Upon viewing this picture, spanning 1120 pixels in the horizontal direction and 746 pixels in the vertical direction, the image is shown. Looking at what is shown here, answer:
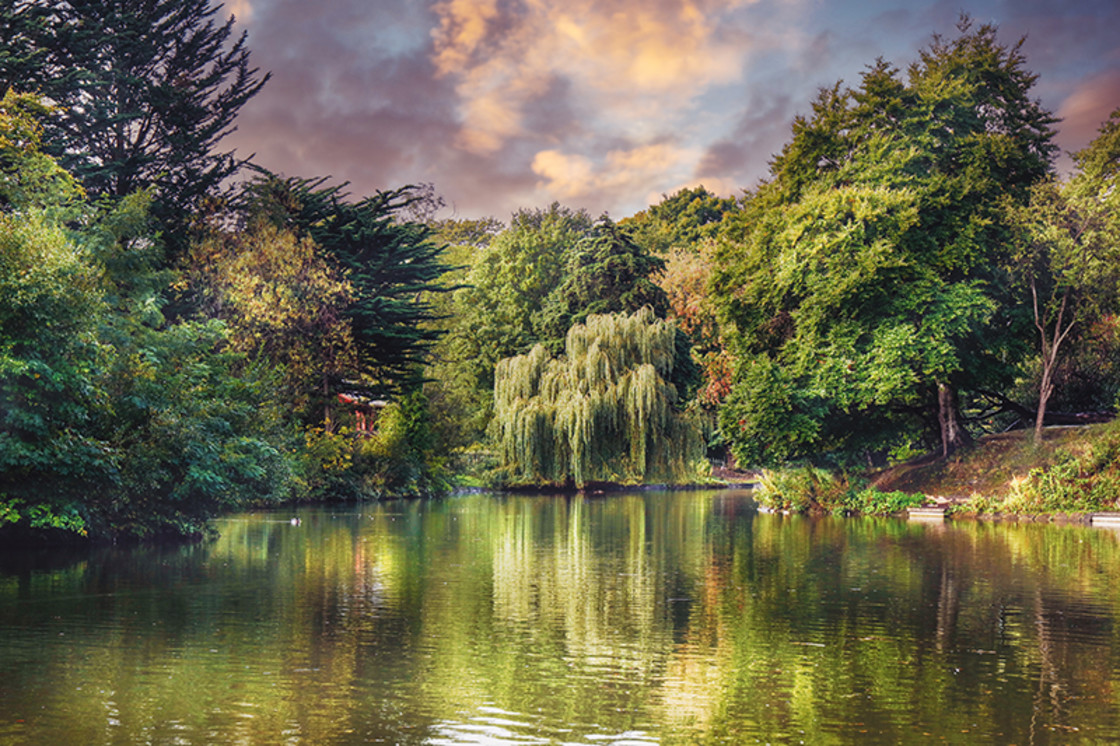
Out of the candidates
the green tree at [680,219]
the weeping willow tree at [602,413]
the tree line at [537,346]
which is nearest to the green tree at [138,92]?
the tree line at [537,346]

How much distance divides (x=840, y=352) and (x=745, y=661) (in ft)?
84.1

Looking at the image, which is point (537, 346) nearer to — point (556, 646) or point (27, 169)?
point (27, 169)

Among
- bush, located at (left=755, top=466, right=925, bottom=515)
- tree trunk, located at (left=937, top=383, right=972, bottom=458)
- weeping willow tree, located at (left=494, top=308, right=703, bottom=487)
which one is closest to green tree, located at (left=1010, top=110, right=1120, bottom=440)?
tree trunk, located at (left=937, top=383, right=972, bottom=458)

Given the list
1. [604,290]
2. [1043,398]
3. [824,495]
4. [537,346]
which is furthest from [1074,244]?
[604,290]

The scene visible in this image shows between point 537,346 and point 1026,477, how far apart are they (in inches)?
835

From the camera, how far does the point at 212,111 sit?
37.3 metres

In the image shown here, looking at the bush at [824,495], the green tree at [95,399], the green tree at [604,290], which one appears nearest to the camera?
the green tree at [95,399]

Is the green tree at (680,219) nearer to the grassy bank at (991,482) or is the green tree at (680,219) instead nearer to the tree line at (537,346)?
the tree line at (537,346)

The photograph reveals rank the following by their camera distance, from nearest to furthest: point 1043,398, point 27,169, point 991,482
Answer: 1. point 27,169
2. point 991,482
3. point 1043,398

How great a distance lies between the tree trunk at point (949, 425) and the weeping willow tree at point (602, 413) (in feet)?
32.9

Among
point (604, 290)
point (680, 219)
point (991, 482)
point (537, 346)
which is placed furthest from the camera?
point (680, 219)

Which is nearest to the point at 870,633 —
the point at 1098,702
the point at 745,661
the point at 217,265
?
the point at 745,661

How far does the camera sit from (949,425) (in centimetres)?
3762

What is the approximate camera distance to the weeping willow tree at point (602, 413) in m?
41.9
